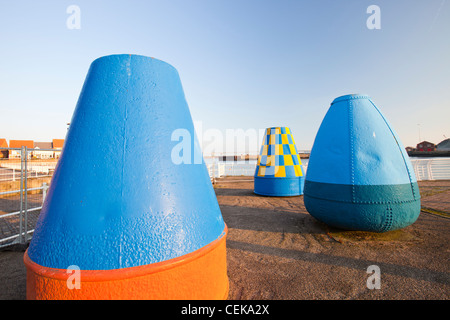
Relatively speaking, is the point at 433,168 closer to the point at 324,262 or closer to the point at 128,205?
the point at 324,262

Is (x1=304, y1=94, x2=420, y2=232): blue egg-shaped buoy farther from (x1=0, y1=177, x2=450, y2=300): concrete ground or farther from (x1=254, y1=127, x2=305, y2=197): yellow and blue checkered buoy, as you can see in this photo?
(x1=254, y1=127, x2=305, y2=197): yellow and blue checkered buoy

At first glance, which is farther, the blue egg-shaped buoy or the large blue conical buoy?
the blue egg-shaped buoy

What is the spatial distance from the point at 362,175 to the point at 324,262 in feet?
5.84

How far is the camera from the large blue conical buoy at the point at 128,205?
62.9 inches

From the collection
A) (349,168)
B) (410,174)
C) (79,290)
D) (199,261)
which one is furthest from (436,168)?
(79,290)

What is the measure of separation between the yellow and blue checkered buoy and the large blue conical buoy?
6859mm

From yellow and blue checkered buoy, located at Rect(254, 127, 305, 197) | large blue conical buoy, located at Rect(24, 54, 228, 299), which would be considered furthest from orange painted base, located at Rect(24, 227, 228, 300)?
yellow and blue checkered buoy, located at Rect(254, 127, 305, 197)

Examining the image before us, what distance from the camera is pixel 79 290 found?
1.54 m

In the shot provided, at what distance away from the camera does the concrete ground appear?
2539mm

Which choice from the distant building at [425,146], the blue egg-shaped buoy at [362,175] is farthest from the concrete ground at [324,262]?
the distant building at [425,146]

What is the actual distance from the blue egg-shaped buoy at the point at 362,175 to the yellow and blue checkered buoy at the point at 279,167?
414 centimetres

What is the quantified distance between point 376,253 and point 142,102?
13.8 feet

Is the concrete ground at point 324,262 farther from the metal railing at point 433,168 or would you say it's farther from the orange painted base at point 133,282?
the metal railing at point 433,168
